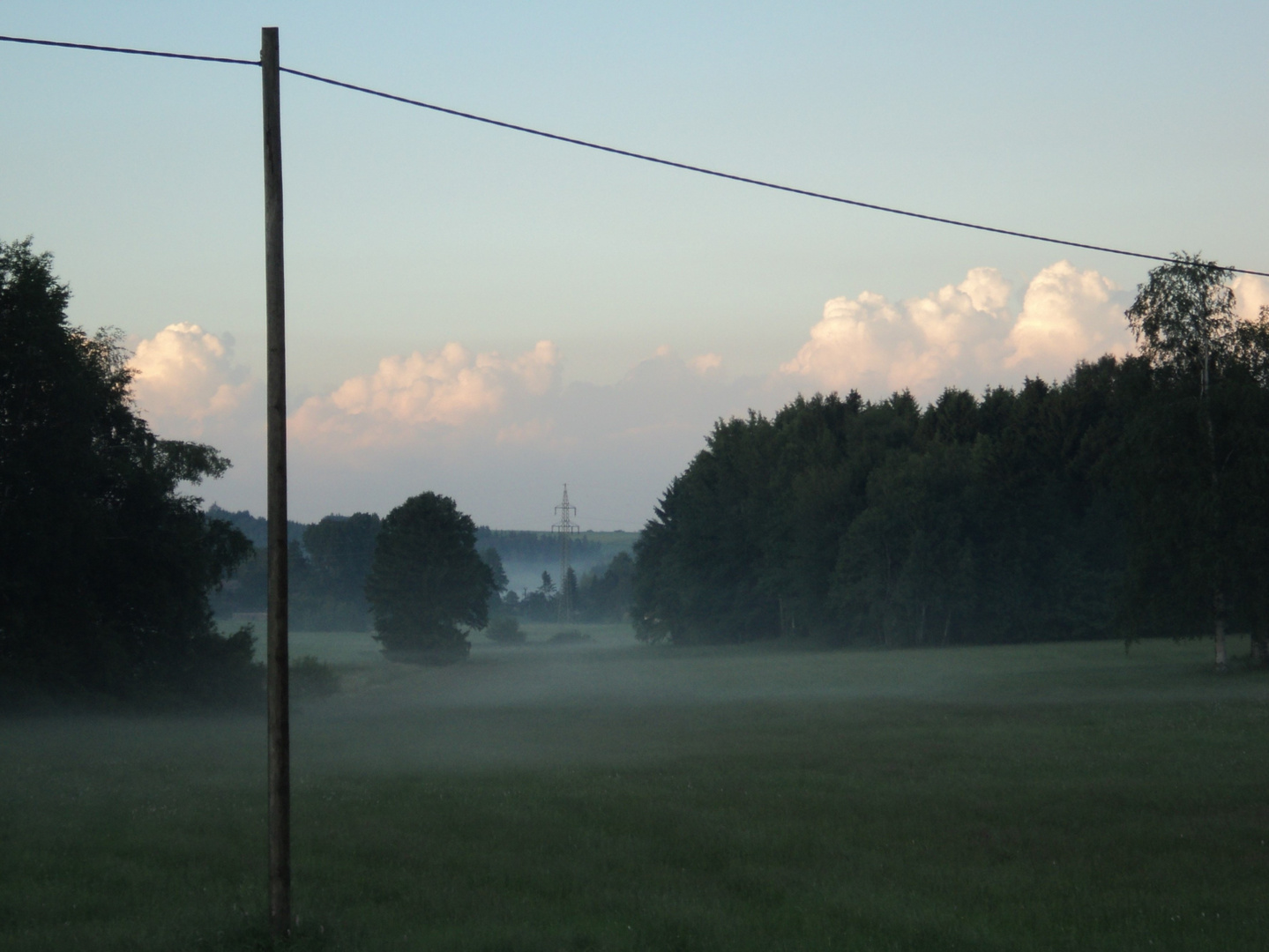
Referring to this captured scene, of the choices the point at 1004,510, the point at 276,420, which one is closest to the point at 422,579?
the point at 1004,510

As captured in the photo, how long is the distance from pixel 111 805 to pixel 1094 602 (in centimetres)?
7852

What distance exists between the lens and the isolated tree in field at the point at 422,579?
94.9 metres

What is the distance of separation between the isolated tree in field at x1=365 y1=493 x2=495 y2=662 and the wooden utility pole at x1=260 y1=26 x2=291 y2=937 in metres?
84.7

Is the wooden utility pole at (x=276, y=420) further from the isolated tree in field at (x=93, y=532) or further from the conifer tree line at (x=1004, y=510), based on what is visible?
the conifer tree line at (x=1004, y=510)

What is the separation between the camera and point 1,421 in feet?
125

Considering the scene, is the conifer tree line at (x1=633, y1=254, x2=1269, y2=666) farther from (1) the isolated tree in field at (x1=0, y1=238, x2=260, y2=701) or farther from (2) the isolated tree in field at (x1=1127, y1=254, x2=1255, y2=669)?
(1) the isolated tree in field at (x1=0, y1=238, x2=260, y2=701)

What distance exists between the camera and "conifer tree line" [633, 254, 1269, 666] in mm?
41906

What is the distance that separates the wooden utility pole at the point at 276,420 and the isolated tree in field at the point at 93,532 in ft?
99.5

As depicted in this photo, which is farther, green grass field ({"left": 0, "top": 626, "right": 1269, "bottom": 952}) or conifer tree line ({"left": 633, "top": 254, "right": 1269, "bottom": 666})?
conifer tree line ({"left": 633, "top": 254, "right": 1269, "bottom": 666})

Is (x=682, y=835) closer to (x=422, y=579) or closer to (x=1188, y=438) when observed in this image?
(x=1188, y=438)

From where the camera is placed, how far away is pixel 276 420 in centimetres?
1099

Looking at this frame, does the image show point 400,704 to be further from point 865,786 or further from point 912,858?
point 912,858

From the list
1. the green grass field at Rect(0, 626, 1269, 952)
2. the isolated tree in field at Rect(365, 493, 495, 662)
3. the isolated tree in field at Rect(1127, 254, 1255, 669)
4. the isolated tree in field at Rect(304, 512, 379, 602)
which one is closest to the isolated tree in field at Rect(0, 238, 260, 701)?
the green grass field at Rect(0, 626, 1269, 952)

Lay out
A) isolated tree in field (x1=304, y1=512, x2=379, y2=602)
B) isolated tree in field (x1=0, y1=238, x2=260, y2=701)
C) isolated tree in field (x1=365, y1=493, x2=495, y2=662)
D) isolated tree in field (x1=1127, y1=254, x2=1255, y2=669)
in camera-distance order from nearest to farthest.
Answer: isolated tree in field (x1=0, y1=238, x2=260, y2=701) → isolated tree in field (x1=1127, y1=254, x2=1255, y2=669) → isolated tree in field (x1=365, y1=493, x2=495, y2=662) → isolated tree in field (x1=304, y1=512, x2=379, y2=602)
